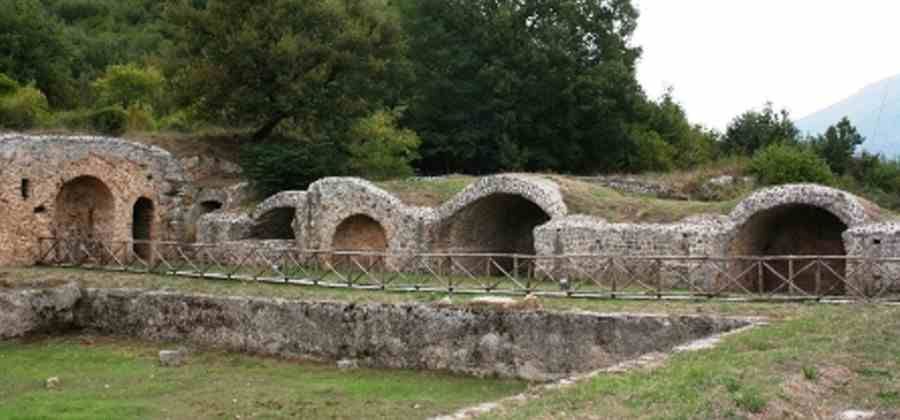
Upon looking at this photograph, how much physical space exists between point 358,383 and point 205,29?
70.8ft

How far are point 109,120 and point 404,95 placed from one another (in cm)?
1388

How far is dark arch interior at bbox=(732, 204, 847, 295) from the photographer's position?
24523 mm

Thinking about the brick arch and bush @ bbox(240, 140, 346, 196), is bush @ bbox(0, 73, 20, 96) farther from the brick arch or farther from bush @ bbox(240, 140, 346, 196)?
the brick arch

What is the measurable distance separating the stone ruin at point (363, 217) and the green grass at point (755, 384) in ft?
28.4

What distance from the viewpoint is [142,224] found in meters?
31.8

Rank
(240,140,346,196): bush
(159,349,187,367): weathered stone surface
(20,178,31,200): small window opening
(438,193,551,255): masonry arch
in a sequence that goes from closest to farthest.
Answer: (159,349,187,367): weathered stone surface, (438,193,551,255): masonry arch, (20,178,31,200): small window opening, (240,140,346,196): bush

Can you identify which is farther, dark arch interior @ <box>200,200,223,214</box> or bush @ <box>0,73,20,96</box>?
bush @ <box>0,73,20,96</box>

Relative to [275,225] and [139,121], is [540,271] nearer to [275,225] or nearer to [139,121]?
[275,225]

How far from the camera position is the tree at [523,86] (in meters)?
43.8

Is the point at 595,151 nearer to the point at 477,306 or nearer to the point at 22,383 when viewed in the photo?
the point at 477,306

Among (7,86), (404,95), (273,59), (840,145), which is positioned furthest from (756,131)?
(7,86)

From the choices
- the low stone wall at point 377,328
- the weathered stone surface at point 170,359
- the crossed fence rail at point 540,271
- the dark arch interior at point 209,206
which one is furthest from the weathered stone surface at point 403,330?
the dark arch interior at point 209,206

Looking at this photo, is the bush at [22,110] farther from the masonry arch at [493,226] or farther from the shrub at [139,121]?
the masonry arch at [493,226]

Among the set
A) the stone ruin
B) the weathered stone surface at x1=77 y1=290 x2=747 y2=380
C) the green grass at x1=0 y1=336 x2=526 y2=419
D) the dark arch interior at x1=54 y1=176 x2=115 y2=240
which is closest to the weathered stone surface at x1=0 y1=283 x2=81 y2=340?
the weathered stone surface at x1=77 y1=290 x2=747 y2=380
